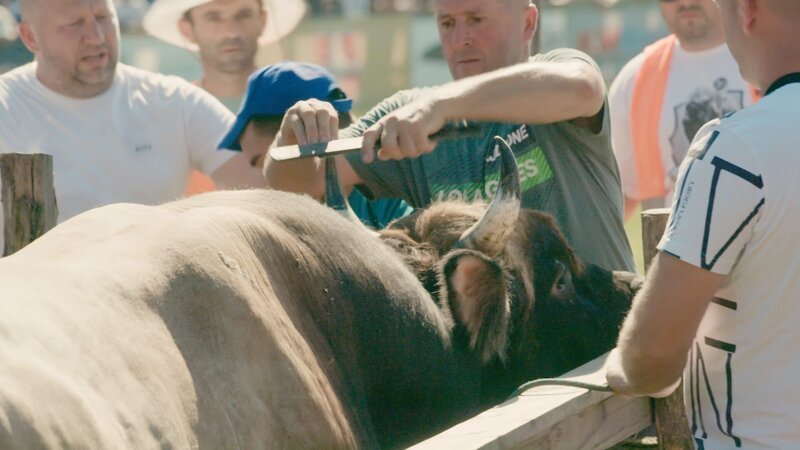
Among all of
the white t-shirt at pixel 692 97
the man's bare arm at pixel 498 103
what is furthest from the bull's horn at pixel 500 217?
the white t-shirt at pixel 692 97

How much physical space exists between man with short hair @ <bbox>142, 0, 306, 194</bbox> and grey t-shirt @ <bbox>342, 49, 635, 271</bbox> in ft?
10.1

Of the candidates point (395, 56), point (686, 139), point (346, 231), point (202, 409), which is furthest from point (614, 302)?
point (395, 56)

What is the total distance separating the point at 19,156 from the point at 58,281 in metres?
1.65

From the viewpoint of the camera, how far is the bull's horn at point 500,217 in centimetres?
374

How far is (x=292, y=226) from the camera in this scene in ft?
11.1

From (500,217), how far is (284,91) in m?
1.48

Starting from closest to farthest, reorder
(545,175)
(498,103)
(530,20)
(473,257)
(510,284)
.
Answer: (473,257) → (510,284) → (498,103) → (545,175) → (530,20)

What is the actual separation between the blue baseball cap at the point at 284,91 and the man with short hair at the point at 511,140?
25 cm

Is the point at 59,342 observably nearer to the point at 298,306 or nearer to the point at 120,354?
the point at 120,354

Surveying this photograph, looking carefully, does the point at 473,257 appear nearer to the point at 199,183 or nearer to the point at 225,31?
the point at 199,183

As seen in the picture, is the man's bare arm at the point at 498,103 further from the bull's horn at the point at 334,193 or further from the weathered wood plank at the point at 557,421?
the weathered wood plank at the point at 557,421

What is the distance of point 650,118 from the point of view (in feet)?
25.4

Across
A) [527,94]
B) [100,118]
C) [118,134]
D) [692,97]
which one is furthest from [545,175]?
[692,97]

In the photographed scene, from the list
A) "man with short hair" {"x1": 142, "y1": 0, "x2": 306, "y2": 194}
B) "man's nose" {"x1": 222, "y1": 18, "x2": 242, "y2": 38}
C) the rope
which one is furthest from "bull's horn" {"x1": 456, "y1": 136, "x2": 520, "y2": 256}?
"man's nose" {"x1": 222, "y1": 18, "x2": 242, "y2": 38}
